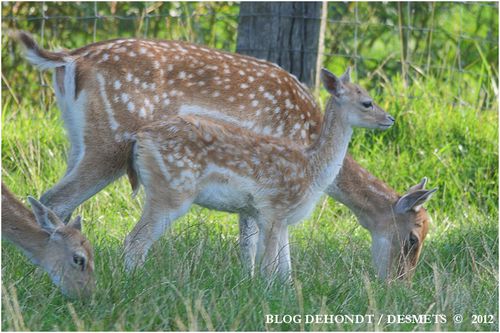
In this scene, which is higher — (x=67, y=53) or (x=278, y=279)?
(x=67, y=53)

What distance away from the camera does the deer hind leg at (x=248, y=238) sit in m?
6.37

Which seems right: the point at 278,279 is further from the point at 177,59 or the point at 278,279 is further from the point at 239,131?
the point at 177,59

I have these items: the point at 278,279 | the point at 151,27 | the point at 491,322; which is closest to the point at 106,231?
the point at 278,279

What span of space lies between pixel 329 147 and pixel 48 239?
167 centimetres

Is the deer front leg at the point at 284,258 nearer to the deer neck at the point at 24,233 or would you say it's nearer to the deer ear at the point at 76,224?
the deer ear at the point at 76,224

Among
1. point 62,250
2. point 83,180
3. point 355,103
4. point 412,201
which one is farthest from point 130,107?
point 412,201

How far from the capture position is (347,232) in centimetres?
708

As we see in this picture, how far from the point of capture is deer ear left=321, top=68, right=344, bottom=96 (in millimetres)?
6273

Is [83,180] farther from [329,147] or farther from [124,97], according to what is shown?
[329,147]

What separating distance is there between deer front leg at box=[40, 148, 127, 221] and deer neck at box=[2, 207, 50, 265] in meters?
0.40

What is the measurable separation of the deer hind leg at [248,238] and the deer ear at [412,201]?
912 millimetres

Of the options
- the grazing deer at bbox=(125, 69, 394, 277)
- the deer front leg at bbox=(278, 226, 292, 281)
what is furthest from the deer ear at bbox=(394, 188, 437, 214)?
the deer front leg at bbox=(278, 226, 292, 281)

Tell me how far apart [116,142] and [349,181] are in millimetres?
1617

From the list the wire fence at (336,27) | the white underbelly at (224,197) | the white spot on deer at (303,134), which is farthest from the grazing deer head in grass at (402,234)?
the wire fence at (336,27)
